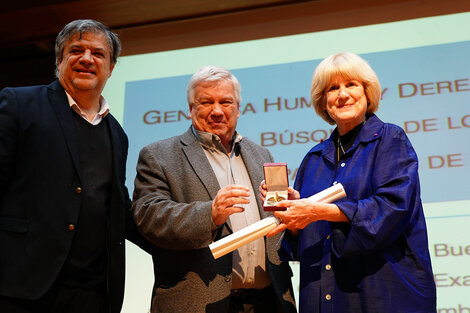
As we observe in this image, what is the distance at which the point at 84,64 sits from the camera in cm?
229

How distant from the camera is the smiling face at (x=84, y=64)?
7.45 ft

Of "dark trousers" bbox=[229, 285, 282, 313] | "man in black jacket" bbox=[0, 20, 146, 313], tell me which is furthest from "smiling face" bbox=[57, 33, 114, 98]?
"dark trousers" bbox=[229, 285, 282, 313]

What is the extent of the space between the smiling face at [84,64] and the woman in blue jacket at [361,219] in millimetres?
991

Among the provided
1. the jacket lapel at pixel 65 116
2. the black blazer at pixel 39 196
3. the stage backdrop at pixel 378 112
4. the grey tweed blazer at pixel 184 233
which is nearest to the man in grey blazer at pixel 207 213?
the grey tweed blazer at pixel 184 233

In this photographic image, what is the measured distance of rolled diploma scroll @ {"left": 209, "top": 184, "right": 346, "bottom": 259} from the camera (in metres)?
1.81

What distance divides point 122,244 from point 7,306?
49cm

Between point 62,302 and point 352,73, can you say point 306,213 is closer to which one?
point 352,73

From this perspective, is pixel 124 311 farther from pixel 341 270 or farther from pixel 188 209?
pixel 341 270

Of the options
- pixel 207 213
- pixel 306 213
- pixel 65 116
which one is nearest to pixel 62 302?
pixel 207 213

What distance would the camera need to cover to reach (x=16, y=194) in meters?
1.96

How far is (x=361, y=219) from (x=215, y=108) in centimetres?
92

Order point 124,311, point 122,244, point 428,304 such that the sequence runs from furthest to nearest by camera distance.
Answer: point 124,311 → point 122,244 → point 428,304

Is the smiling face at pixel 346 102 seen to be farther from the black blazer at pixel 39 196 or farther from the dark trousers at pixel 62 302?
the dark trousers at pixel 62 302

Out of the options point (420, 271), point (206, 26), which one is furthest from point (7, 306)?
point (206, 26)
